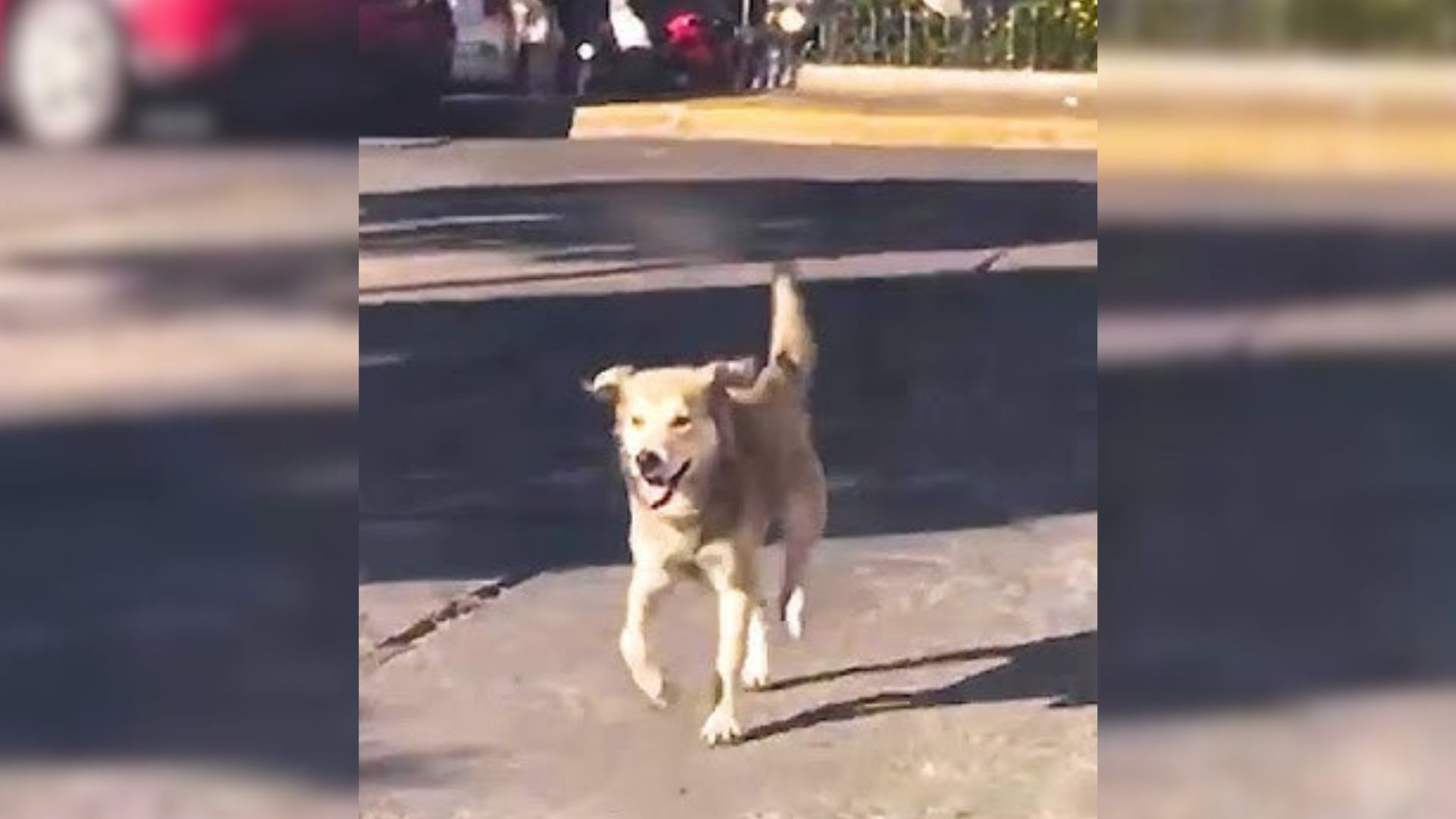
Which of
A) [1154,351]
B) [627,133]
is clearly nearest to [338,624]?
[627,133]

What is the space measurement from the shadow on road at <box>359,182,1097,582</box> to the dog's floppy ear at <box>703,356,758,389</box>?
0.01 meters

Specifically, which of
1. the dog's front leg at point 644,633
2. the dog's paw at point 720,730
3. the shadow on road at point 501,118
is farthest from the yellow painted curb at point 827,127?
the dog's paw at point 720,730

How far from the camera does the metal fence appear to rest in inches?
106

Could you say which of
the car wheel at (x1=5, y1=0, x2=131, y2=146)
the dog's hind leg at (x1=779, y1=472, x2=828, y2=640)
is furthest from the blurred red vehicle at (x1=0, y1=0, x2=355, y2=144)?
the dog's hind leg at (x1=779, y1=472, x2=828, y2=640)

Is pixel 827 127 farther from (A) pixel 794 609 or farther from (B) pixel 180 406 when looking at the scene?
(B) pixel 180 406

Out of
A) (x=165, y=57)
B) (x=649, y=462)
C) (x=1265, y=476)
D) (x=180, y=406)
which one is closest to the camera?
(x=165, y=57)

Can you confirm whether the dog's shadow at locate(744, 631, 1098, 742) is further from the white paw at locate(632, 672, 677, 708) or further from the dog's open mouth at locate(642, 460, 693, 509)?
the dog's open mouth at locate(642, 460, 693, 509)

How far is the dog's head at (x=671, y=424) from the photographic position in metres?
2.69

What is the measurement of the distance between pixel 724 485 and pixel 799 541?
88 mm

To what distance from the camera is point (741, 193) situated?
273 centimetres

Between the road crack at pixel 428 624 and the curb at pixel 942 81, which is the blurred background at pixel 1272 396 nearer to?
the curb at pixel 942 81

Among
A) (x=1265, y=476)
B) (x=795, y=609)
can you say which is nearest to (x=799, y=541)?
(x=795, y=609)

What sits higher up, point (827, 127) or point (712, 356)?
point (827, 127)

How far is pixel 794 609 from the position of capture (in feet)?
9.36
